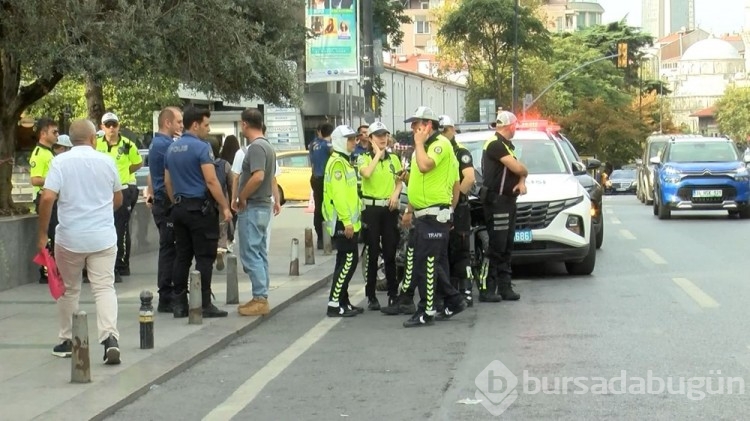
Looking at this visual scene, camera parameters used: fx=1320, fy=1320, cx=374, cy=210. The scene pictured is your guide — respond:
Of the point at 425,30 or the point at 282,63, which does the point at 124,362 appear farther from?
the point at 425,30

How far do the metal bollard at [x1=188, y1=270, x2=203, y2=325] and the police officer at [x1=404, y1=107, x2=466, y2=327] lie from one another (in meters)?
1.82

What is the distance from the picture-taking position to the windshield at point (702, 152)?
28.4 metres

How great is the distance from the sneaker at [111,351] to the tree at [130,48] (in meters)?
7.17

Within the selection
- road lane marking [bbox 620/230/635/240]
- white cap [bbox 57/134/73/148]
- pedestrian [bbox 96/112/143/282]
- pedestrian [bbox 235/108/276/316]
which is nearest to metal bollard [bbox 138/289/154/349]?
pedestrian [bbox 235/108/276/316]

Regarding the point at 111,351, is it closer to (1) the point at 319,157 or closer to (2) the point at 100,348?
(2) the point at 100,348

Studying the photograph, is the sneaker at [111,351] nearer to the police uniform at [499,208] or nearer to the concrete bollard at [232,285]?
the concrete bollard at [232,285]

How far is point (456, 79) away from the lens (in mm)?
115062

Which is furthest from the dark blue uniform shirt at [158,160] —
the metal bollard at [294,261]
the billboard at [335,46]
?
the billboard at [335,46]

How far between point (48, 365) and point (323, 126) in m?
10.3

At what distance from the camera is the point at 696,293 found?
13.5 metres

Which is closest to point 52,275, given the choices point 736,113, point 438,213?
point 438,213

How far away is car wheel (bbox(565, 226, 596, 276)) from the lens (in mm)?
15633

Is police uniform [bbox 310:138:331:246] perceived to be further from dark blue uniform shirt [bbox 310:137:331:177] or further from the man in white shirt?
the man in white shirt

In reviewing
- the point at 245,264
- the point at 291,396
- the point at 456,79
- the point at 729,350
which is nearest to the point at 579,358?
the point at 729,350
